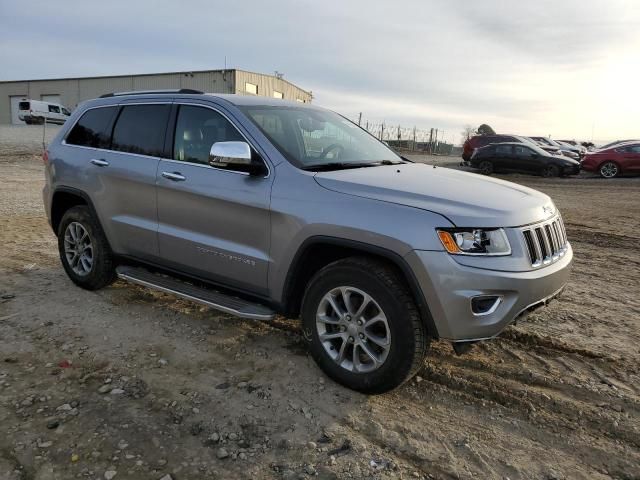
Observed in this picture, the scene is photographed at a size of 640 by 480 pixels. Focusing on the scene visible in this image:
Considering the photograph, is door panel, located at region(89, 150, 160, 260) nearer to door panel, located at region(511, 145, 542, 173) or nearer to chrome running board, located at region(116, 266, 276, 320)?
chrome running board, located at region(116, 266, 276, 320)

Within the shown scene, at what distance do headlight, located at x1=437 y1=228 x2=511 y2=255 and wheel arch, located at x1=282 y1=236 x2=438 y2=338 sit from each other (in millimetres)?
263

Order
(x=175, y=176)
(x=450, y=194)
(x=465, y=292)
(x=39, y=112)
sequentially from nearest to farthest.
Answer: (x=465, y=292), (x=450, y=194), (x=175, y=176), (x=39, y=112)

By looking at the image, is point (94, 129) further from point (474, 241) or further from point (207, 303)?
point (474, 241)

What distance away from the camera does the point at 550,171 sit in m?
19.5

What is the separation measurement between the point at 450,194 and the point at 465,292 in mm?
659

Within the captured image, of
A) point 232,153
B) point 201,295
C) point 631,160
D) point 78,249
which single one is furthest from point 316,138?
point 631,160

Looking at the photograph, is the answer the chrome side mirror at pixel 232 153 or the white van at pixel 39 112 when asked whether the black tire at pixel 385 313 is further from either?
the white van at pixel 39 112

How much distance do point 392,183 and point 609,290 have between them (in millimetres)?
3287

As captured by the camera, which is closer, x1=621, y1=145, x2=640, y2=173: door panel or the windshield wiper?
the windshield wiper

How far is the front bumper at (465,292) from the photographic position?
2723mm

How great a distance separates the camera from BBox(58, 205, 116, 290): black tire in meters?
4.69

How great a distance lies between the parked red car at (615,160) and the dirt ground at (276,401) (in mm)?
16629

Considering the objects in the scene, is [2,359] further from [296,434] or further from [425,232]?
[425,232]

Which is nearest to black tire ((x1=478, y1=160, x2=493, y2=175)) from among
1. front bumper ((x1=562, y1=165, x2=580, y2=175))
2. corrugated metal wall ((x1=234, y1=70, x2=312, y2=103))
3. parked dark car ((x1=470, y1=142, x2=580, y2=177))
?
parked dark car ((x1=470, y1=142, x2=580, y2=177))
